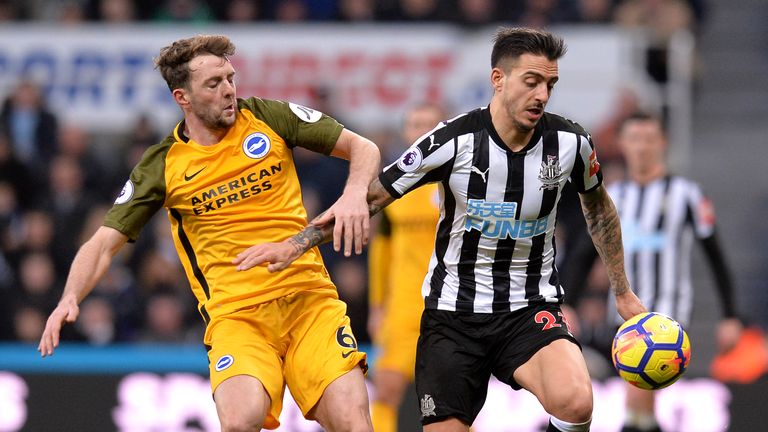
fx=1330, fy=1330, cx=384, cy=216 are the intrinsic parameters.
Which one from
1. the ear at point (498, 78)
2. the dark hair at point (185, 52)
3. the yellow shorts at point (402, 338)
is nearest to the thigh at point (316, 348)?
the dark hair at point (185, 52)

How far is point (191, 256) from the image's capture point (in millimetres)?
6285

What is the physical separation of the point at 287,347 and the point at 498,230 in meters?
1.12

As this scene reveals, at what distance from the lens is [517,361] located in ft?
19.5

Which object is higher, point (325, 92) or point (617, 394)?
point (325, 92)

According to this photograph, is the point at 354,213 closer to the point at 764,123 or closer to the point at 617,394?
the point at 617,394

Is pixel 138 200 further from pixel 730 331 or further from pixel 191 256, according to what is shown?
pixel 730 331

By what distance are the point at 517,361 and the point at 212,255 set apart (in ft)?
4.89

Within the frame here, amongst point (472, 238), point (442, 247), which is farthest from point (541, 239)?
point (442, 247)

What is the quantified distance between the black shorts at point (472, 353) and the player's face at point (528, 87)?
2.92ft

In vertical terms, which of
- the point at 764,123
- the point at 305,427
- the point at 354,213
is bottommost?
the point at 305,427

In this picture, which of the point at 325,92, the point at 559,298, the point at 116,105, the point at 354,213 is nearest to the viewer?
the point at 354,213

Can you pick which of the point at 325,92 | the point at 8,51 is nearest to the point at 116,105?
the point at 8,51

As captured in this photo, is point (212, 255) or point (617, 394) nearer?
point (212, 255)

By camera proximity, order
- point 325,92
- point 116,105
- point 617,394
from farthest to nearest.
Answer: point 116,105 → point 325,92 → point 617,394
